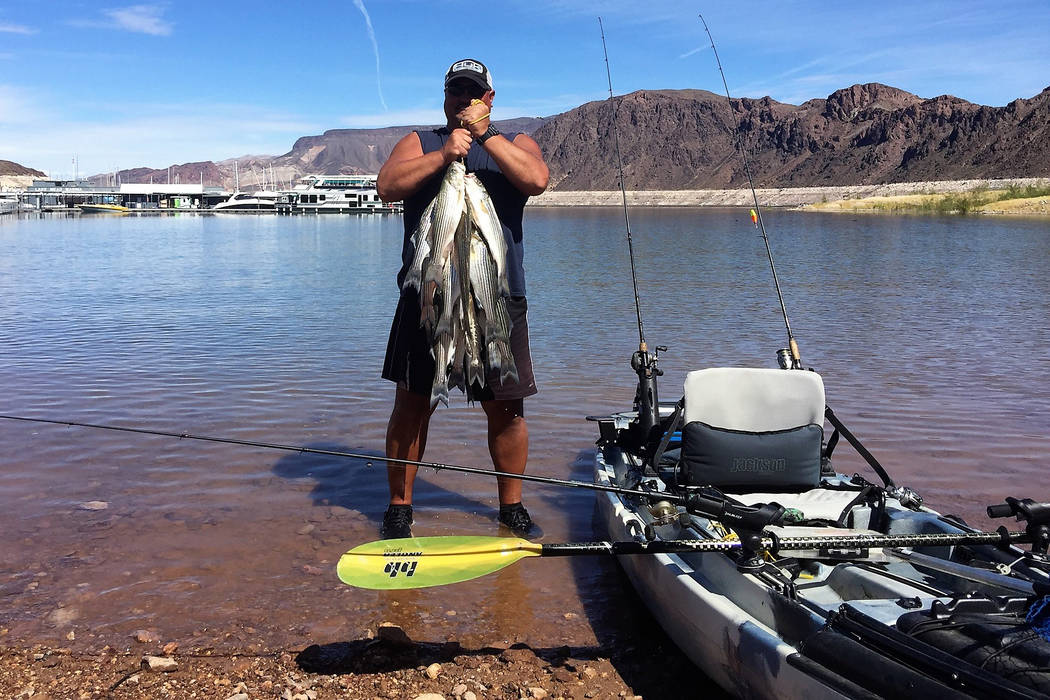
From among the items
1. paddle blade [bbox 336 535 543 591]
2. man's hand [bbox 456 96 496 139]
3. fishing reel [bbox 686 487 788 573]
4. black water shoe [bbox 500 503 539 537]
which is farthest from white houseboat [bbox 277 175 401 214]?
fishing reel [bbox 686 487 788 573]

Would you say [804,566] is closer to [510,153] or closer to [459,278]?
[459,278]

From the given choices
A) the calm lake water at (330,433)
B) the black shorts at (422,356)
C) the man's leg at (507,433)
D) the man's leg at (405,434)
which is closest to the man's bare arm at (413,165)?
the black shorts at (422,356)

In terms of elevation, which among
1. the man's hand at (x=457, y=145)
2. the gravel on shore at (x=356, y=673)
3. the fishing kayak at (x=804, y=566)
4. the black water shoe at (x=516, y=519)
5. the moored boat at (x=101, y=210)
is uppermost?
the moored boat at (x=101, y=210)

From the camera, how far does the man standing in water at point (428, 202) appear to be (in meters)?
4.86

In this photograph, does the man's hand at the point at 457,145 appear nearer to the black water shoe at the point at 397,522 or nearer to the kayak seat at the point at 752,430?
the kayak seat at the point at 752,430

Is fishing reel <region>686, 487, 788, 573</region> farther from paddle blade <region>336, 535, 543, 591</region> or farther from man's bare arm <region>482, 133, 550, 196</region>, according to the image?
man's bare arm <region>482, 133, 550, 196</region>

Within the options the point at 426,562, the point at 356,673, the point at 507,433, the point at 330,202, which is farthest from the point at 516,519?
the point at 330,202

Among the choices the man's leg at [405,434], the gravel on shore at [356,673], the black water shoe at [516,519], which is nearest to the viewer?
the gravel on shore at [356,673]

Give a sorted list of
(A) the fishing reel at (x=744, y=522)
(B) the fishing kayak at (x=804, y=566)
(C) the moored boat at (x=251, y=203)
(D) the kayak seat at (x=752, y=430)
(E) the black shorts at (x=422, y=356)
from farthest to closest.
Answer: (C) the moored boat at (x=251, y=203)
(D) the kayak seat at (x=752, y=430)
(E) the black shorts at (x=422, y=356)
(A) the fishing reel at (x=744, y=522)
(B) the fishing kayak at (x=804, y=566)

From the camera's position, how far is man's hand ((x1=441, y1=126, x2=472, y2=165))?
473 cm

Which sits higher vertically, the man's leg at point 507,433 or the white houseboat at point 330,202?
the white houseboat at point 330,202

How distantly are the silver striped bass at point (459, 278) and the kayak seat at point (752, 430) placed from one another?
4.33 feet

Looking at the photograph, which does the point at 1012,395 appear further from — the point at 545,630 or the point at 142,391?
the point at 142,391

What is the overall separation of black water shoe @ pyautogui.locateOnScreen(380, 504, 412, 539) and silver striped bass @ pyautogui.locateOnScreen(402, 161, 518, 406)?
109 cm
